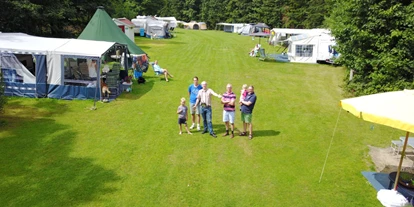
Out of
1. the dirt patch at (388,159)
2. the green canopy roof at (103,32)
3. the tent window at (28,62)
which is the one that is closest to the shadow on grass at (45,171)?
the tent window at (28,62)

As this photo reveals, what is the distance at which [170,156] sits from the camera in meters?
7.69

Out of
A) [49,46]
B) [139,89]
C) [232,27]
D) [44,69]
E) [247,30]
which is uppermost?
[232,27]

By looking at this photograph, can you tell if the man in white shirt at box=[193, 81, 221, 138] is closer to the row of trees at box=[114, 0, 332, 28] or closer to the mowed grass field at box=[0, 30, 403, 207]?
the mowed grass field at box=[0, 30, 403, 207]

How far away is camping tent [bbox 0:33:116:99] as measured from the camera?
37.7 feet

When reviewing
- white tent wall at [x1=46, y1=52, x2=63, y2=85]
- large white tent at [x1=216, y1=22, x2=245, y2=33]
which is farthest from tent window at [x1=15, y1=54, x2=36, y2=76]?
large white tent at [x1=216, y1=22, x2=245, y2=33]

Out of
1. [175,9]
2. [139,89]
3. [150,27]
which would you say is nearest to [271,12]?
[150,27]

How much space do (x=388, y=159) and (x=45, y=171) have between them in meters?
7.85

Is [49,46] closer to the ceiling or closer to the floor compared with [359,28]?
closer to the floor

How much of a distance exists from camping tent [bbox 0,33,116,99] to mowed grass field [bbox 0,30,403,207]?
480mm

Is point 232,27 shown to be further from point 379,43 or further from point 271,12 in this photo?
point 379,43

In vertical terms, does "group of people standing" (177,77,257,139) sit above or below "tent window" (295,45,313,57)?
below

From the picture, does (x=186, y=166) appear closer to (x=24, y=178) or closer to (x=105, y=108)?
(x=24, y=178)

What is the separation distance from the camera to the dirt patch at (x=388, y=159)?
7414 mm

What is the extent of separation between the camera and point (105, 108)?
11.2 meters
